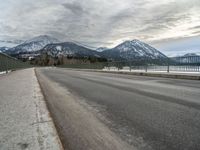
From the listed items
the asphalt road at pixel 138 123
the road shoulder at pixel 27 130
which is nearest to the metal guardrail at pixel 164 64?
the asphalt road at pixel 138 123

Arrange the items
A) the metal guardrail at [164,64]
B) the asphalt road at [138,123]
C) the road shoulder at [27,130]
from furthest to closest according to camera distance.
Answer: the metal guardrail at [164,64], the asphalt road at [138,123], the road shoulder at [27,130]

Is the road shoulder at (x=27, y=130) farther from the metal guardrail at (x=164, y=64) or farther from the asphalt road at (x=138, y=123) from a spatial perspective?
the metal guardrail at (x=164, y=64)

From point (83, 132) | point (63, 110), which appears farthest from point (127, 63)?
point (83, 132)

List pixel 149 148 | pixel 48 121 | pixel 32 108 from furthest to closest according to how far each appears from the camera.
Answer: pixel 32 108 → pixel 48 121 → pixel 149 148

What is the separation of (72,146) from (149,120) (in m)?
2.09

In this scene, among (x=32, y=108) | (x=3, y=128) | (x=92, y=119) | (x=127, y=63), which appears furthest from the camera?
(x=127, y=63)

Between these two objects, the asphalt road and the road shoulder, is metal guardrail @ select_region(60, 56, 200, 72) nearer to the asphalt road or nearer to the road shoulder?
the asphalt road

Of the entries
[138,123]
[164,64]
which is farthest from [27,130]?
[164,64]

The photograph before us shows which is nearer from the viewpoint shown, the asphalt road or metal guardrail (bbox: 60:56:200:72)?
the asphalt road

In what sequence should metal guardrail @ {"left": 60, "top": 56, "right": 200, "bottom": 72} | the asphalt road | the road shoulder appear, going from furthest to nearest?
metal guardrail @ {"left": 60, "top": 56, "right": 200, "bottom": 72}
the asphalt road
the road shoulder

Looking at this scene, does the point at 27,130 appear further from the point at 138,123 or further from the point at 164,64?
the point at 164,64

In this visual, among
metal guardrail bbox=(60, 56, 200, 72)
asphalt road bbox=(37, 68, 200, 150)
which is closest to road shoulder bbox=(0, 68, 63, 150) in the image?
asphalt road bbox=(37, 68, 200, 150)

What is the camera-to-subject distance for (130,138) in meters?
4.65

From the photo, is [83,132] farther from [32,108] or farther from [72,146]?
[32,108]
